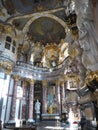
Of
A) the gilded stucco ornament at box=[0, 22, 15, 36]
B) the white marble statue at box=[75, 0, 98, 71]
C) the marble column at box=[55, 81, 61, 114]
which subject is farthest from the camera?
the marble column at box=[55, 81, 61, 114]

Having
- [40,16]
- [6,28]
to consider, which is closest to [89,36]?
[6,28]

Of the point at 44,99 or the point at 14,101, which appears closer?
the point at 14,101

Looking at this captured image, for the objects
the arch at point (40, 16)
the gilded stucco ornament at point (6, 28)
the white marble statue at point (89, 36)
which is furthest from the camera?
the arch at point (40, 16)

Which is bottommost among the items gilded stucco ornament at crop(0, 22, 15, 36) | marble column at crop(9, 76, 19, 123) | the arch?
marble column at crop(9, 76, 19, 123)

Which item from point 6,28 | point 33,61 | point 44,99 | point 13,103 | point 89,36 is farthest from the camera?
point 33,61

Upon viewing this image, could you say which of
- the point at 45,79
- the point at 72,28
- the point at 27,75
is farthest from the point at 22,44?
the point at 72,28

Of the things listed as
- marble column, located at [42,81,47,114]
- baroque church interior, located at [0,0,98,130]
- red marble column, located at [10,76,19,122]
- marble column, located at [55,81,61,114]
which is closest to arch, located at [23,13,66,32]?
baroque church interior, located at [0,0,98,130]

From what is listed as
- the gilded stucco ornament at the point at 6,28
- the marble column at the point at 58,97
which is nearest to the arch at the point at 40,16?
the gilded stucco ornament at the point at 6,28

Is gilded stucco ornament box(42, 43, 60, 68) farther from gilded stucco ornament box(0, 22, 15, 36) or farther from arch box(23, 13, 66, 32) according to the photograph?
gilded stucco ornament box(0, 22, 15, 36)

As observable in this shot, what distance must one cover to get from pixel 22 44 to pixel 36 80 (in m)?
5.62

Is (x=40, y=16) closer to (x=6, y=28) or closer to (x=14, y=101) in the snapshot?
(x=6, y=28)

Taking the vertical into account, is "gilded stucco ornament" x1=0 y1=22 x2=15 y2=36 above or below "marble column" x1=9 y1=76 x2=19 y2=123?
above

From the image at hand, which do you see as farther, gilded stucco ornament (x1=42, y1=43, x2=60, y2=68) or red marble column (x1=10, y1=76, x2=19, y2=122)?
gilded stucco ornament (x1=42, y1=43, x2=60, y2=68)

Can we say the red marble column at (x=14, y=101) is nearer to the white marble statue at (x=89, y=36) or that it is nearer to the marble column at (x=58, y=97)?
the marble column at (x=58, y=97)
